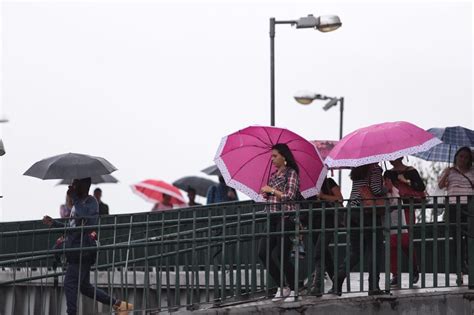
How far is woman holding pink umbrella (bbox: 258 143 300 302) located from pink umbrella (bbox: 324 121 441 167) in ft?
1.39

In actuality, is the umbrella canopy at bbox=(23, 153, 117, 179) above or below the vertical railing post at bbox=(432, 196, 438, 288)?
above

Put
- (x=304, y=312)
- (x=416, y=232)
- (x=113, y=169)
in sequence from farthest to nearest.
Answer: (x=113, y=169) < (x=416, y=232) < (x=304, y=312)

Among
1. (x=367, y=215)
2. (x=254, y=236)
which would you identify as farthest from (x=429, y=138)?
(x=254, y=236)

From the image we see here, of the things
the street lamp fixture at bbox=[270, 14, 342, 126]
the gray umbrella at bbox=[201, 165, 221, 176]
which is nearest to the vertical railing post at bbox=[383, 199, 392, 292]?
the street lamp fixture at bbox=[270, 14, 342, 126]

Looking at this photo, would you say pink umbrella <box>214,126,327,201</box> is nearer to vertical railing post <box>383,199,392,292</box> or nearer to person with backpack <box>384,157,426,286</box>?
person with backpack <box>384,157,426,286</box>

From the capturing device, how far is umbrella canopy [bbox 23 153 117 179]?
1717 cm

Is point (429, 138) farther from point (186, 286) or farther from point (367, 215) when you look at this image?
point (186, 286)

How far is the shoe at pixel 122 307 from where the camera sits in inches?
630

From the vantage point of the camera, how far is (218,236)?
15.7 m

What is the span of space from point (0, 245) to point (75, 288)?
3.21ft

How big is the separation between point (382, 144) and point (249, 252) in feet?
6.09

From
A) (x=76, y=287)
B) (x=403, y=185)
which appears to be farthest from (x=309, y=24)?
(x=76, y=287)

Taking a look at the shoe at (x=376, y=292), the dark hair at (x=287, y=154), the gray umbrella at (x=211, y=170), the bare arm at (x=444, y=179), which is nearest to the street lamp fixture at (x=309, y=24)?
the gray umbrella at (x=211, y=170)

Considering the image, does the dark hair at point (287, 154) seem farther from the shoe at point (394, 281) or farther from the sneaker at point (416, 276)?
the sneaker at point (416, 276)
